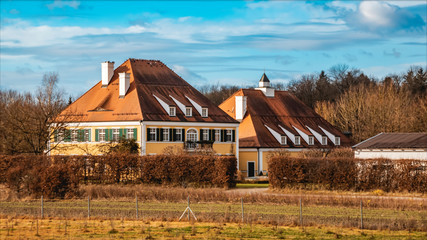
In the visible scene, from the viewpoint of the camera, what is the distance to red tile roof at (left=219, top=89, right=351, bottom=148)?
7306 centimetres

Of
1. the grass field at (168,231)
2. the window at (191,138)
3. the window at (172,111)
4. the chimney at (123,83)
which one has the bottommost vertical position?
the grass field at (168,231)

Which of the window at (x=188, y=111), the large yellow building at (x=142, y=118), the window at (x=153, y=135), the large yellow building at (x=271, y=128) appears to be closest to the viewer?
the window at (x=153, y=135)

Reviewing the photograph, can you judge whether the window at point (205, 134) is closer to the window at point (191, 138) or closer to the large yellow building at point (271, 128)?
the window at point (191, 138)

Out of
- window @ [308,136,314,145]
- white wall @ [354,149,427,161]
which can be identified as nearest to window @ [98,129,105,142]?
window @ [308,136,314,145]

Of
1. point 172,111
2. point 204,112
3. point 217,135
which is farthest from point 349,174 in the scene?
point 204,112

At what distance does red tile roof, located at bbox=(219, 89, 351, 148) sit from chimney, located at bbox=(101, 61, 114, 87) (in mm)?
14195

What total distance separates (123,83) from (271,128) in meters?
16.6

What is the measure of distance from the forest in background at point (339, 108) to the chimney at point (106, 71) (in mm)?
4869

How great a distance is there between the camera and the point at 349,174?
47344 millimetres

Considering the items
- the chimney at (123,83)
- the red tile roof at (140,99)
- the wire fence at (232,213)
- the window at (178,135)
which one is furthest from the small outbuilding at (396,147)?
the chimney at (123,83)

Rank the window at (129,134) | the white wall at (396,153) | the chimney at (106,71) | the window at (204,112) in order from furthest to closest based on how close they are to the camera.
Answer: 1. the chimney at (106,71)
2. the window at (204,112)
3. the window at (129,134)
4. the white wall at (396,153)

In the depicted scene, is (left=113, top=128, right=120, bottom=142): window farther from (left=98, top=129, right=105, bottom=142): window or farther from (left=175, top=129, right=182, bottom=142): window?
(left=175, top=129, right=182, bottom=142): window

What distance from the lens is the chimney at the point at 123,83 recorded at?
67812mm

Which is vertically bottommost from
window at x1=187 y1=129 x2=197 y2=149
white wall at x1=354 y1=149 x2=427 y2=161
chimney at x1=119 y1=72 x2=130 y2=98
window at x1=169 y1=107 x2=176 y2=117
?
white wall at x1=354 y1=149 x2=427 y2=161
